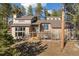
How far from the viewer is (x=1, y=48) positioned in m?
4.96

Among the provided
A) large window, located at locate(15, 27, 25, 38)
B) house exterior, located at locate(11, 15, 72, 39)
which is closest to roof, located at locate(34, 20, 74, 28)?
house exterior, located at locate(11, 15, 72, 39)

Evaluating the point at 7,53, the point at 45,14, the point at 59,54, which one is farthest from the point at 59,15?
the point at 7,53

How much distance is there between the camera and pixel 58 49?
16.3ft

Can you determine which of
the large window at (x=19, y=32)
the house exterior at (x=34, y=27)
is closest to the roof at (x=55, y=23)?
the house exterior at (x=34, y=27)

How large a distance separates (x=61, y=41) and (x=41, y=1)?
55 centimetres

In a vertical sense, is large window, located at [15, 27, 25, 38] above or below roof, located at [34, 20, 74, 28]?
below

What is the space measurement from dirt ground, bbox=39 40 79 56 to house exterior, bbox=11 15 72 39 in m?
0.09

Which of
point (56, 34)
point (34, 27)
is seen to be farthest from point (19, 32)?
point (56, 34)

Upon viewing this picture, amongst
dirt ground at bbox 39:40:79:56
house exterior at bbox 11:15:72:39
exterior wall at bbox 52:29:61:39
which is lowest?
dirt ground at bbox 39:40:79:56

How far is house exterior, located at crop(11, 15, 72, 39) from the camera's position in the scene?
Answer: 495cm

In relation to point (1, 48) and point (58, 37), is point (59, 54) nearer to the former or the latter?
point (58, 37)

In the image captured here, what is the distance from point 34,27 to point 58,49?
15.8 inches

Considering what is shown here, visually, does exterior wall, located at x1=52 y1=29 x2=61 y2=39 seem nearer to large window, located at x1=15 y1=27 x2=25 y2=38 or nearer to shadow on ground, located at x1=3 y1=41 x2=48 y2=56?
shadow on ground, located at x1=3 y1=41 x2=48 y2=56

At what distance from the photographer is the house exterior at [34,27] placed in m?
4.95
